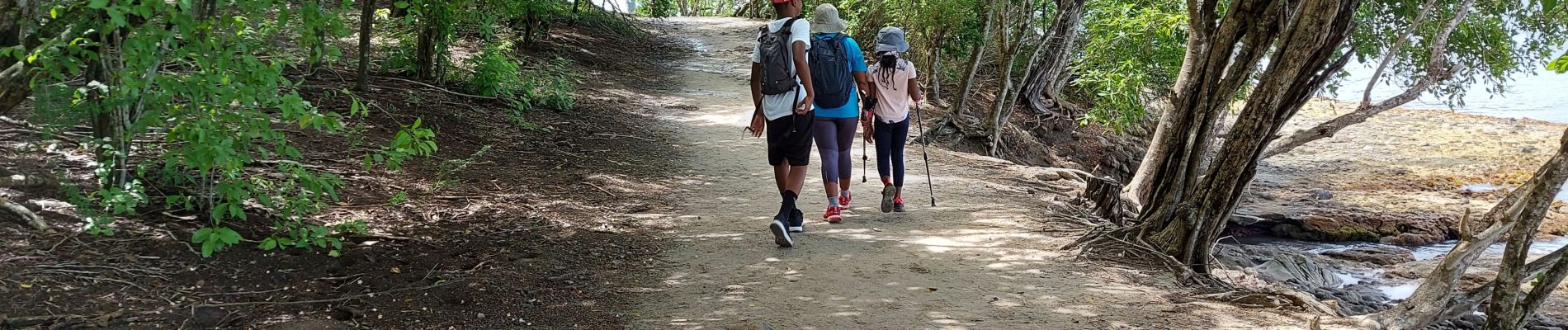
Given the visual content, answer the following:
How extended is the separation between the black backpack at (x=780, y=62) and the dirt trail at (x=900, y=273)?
94cm

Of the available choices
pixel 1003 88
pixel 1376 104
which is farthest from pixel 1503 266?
pixel 1003 88

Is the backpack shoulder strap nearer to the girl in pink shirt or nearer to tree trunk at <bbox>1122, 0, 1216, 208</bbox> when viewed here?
the girl in pink shirt

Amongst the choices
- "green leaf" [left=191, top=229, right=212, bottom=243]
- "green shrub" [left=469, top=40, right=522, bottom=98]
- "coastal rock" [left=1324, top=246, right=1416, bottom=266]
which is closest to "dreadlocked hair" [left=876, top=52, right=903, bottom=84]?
"green leaf" [left=191, top=229, right=212, bottom=243]


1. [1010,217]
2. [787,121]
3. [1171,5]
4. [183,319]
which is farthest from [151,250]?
[1171,5]

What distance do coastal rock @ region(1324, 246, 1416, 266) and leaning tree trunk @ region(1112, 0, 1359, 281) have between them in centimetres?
660

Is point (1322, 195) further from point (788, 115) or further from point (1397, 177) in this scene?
point (788, 115)

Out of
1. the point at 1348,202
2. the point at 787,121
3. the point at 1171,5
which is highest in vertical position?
the point at 1171,5

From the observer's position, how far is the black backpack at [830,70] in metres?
5.65

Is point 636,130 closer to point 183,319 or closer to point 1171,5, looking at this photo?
point 1171,5

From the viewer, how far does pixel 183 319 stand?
407 centimetres

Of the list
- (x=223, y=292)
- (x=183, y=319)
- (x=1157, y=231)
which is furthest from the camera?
(x=1157, y=231)

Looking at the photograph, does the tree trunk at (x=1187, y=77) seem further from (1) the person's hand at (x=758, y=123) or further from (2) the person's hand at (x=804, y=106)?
(1) the person's hand at (x=758, y=123)

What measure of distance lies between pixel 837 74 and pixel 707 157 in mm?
3574

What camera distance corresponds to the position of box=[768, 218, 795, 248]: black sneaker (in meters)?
5.69
